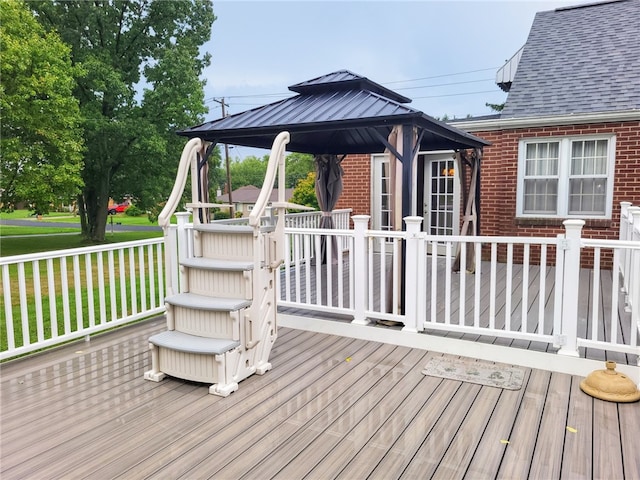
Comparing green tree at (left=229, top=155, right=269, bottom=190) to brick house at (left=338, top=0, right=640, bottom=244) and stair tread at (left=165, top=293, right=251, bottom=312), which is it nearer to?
brick house at (left=338, top=0, right=640, bottom=244)

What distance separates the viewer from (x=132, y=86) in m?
17.9

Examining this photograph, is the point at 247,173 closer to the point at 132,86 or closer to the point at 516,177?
the point at 132,86

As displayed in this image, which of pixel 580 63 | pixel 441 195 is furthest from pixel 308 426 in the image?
pixel 580 63

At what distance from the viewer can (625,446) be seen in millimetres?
2451

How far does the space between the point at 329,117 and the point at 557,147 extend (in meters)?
5.06

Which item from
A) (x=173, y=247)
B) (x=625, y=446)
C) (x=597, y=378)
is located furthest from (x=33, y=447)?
(x=597, y=378)

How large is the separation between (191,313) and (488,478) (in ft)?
7.47

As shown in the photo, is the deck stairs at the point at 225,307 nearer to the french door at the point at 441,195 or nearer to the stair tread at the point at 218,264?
the stair tread at the point at 218,264

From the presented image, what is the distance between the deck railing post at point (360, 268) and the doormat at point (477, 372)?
34.7 inches

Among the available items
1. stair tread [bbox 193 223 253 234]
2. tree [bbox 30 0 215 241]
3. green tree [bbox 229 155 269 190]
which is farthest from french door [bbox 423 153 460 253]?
green tree [bbox 229 155 269 190]

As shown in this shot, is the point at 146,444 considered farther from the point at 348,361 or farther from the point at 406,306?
the point at 406,306

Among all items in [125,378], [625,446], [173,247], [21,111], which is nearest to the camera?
[625,446]

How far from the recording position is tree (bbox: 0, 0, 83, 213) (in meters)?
13.2

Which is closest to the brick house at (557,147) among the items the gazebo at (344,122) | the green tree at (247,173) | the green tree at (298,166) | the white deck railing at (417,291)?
the white deck railing at (417,291)
